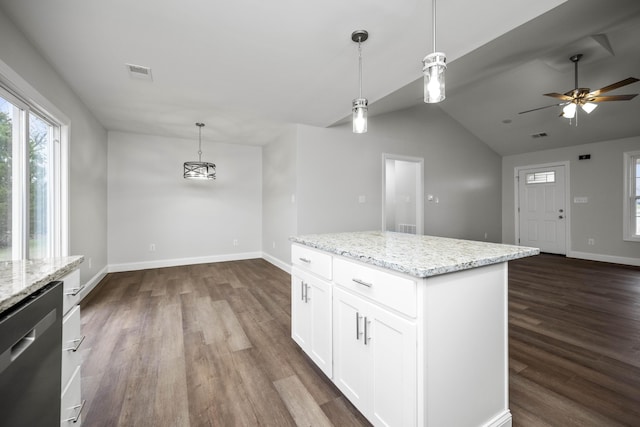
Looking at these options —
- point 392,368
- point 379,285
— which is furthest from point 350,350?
point 379,285

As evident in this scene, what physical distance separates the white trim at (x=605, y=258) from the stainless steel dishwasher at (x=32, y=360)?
7830 millimetres

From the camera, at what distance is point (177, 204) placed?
497cm

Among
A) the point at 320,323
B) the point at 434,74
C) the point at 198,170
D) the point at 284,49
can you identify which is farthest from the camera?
the point at 198,170

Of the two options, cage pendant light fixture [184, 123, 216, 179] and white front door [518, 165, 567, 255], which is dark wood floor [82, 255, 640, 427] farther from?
white front door [518, 165, 567, 255]

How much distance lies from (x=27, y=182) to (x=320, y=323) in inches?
99.7

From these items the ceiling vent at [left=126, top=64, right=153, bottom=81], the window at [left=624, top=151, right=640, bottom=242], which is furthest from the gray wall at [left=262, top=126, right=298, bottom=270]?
the window at [left=624, top=151, right=640, bottom=242]

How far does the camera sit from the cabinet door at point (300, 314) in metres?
1.90

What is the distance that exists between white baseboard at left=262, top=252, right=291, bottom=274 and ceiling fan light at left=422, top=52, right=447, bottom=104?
11.2 feet

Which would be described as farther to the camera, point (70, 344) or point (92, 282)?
point (92, 282)

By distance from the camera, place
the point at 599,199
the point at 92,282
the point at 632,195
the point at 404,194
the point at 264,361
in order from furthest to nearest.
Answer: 1. the point at 404,194
2. the point at 599,199
3. the point at 632,195
4. the point at 92,282
5. the point at 264,361

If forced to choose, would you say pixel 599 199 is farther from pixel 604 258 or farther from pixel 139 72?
pixel 139 72

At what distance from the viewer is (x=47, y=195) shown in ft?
8.65

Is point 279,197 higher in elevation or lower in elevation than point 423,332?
higher

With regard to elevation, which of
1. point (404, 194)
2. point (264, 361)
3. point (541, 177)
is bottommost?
point (264, 361)
